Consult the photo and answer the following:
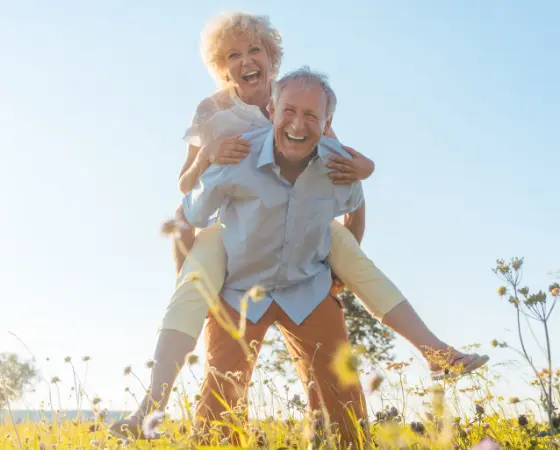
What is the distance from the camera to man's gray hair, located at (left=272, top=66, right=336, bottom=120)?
4059 millimetres

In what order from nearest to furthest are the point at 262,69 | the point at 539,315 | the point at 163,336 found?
the point at 539,315, the point at 163,336, the point at 262,69

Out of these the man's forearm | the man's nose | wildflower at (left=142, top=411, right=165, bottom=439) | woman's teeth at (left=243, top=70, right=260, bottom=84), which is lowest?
wildflower at (left=142, top=411, right=165, bottom=439)

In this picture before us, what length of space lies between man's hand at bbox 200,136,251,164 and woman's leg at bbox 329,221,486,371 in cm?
78

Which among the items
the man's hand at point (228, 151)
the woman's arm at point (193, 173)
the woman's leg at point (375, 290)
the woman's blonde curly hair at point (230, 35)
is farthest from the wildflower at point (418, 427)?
the woman's blonde curly hair at point (230, 35)

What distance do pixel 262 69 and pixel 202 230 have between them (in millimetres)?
1351

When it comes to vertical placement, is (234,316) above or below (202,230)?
below

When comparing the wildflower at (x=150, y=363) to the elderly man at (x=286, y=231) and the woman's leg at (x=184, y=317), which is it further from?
the elderly man at (x=286, y=231)

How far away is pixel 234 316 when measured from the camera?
421 cm

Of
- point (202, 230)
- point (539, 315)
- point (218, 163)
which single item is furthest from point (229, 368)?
point (539, 315)

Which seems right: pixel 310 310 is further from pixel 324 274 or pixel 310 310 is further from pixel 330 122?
pixel 330 122

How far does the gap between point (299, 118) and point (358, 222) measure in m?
0.98

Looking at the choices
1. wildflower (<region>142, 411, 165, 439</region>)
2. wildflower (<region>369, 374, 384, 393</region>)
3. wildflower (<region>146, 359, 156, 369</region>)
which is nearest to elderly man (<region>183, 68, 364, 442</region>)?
wildflower (<region>146, 359, 156, 369</region>)

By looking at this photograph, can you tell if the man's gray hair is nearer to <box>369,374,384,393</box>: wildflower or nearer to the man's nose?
the man's nose

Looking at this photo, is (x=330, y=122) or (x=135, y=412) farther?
(x=330, y=122)
